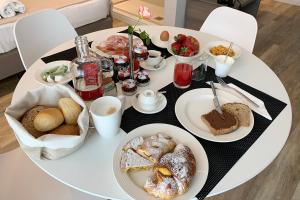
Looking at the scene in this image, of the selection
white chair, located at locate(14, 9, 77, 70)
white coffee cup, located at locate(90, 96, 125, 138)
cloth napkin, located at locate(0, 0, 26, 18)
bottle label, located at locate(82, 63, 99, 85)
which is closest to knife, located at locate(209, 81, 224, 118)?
white coffee cup, located at locate(90, 96, 125, 138)

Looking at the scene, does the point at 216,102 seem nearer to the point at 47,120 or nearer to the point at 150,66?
the point at 150,66

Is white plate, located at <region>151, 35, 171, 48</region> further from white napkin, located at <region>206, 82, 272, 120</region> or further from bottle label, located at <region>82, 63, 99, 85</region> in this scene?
bottle label, located at <region>82, 63, 99, 85</region>

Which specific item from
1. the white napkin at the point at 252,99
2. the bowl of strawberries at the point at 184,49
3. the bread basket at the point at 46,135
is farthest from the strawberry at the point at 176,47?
the bread basket at the point at 46,135

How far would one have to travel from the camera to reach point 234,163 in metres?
0.84

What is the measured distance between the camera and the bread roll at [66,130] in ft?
2.74

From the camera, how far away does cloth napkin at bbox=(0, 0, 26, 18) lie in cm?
211

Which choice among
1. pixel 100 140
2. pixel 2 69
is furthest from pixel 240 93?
pixel 2 69

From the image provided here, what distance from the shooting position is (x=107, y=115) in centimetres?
84

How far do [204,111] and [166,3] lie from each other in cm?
222

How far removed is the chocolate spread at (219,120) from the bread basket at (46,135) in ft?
1.43

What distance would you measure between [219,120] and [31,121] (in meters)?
0.63

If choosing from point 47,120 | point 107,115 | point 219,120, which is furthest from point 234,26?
point 47,120

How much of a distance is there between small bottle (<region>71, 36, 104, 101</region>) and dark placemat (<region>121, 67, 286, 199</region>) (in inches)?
6.0

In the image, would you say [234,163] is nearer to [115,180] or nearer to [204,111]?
[204,111]
